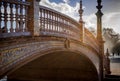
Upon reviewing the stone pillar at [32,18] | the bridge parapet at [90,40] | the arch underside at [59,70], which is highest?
the stone pillar at [32,18]

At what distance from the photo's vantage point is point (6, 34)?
5293 mm

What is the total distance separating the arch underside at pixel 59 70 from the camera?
13.1m

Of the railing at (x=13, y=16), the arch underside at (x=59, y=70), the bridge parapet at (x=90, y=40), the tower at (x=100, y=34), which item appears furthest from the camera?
the tower at (x=100, y=34)

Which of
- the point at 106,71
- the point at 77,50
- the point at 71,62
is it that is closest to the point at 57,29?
the point at 77,50

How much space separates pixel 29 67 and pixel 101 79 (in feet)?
13.0

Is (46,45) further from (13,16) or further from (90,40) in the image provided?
(90,40)

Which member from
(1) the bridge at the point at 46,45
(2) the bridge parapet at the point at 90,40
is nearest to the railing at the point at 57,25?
(1) the bridge at the point at 46,45

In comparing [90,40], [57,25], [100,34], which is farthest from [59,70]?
[57,25]

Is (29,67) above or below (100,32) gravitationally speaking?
below

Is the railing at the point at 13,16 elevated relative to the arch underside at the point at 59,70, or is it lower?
elevated

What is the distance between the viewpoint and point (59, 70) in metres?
13.9

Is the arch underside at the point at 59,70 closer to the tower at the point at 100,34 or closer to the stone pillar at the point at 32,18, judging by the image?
the tower at the point at 100,34

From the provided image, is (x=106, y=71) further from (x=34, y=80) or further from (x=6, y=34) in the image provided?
(x=6, y=34)

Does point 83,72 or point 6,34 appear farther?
point 83,72
